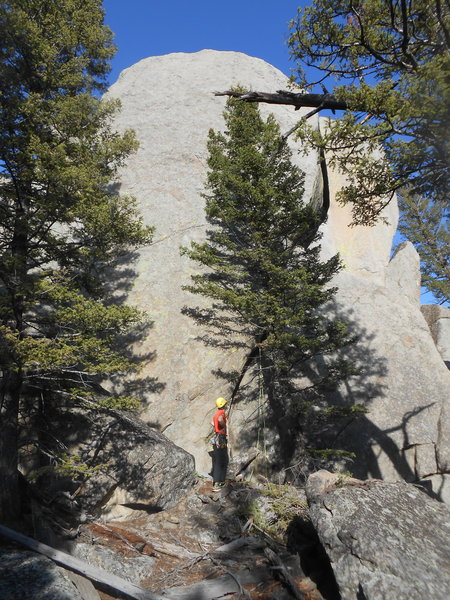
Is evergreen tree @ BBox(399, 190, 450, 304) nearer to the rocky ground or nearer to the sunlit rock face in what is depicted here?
the sunlit rock face

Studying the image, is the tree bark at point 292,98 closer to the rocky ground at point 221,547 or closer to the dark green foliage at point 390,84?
the dark green foliage at point 390,84

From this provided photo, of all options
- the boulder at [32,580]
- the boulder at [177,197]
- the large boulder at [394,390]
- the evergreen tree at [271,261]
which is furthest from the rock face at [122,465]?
the large boulder at [394,390]

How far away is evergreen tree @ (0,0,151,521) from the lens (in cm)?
858

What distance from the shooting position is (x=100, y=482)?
32.7 ft

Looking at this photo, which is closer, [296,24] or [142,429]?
[296,24]

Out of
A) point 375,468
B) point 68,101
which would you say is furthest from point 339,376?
point 68,101

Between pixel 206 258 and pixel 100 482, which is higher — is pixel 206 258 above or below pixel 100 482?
above

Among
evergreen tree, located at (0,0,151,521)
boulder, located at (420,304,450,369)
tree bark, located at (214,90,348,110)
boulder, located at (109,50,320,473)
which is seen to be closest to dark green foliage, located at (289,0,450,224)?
tree bark, located at (214,90,348,110)

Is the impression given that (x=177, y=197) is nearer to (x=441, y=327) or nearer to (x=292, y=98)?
(x=292, y=98)

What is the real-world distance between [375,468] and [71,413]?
1114cm

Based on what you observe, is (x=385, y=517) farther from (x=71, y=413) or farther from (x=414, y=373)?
(x=414, y=373)

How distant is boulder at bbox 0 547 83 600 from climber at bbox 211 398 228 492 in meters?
6.20

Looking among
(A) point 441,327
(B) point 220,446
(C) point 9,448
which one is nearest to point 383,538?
(B) point 220,446

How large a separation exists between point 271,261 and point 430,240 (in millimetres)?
29489
